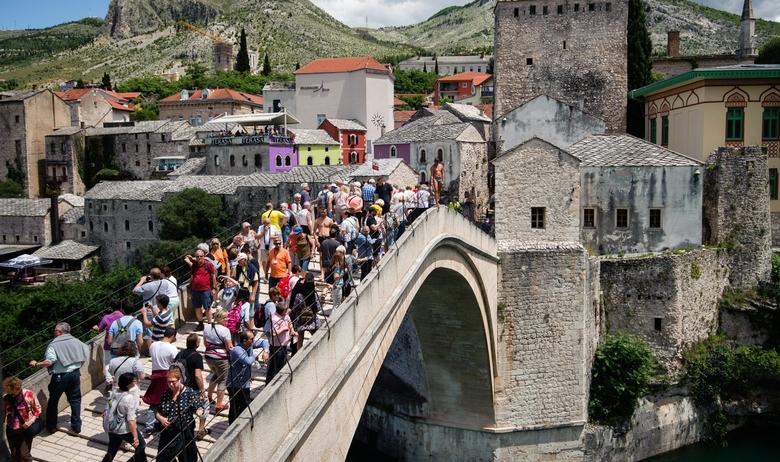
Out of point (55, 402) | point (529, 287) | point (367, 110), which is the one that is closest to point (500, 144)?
point (529, 287)

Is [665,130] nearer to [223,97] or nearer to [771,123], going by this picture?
[771,123]

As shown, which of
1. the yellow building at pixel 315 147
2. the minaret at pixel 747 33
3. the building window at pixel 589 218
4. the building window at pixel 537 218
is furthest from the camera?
the yellow building at pixel 315 147

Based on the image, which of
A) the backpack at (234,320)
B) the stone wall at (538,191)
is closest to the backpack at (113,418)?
the backpack at (234,320)

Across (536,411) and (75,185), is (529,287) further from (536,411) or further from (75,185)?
(75,185)

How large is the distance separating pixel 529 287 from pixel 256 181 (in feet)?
73.8

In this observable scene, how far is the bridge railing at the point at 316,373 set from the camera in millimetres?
6750

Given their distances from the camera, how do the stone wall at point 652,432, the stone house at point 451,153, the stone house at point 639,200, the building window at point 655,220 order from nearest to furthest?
the stone wall at point 652,432 < the stone house at point 639,200 < the building window at point 655,220 < the stone house at point 451,153

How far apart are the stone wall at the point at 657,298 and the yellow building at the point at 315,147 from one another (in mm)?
28428

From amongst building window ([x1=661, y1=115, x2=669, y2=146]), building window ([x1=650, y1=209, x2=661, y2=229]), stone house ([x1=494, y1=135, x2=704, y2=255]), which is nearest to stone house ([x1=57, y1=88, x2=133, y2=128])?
building window ([x1=661, y1=115, x2=669, y2=146])

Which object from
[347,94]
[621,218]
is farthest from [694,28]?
[621,218]

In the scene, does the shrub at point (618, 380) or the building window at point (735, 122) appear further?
the building window at point (735, 122)

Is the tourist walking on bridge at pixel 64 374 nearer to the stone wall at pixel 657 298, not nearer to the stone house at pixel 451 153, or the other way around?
the stone wall at pixel 657 298

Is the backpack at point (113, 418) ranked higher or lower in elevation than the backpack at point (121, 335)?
lower

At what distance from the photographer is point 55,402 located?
8.15 meters
